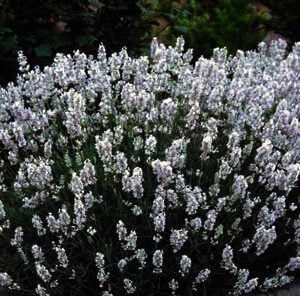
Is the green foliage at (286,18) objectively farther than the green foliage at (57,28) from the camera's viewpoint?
Yes

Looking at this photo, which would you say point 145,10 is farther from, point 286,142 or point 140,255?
point 140,255

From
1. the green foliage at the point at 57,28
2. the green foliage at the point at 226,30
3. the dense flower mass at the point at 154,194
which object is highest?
the green foliage at the point at 226,30

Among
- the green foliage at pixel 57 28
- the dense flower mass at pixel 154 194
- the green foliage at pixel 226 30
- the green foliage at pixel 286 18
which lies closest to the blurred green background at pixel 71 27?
the green foliage at pixel 57 28

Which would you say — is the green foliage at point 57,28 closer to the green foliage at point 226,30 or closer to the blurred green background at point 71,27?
the blurred green background at point 71,27

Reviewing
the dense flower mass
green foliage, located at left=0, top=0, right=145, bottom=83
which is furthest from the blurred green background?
the dense flower mass

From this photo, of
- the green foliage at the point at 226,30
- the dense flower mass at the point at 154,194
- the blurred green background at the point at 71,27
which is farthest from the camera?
the green foliage at the point at 226,30

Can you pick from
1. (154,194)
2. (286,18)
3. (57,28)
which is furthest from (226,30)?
(154,194)

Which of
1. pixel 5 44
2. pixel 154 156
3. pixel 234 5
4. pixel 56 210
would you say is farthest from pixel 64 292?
pixel 234 5
